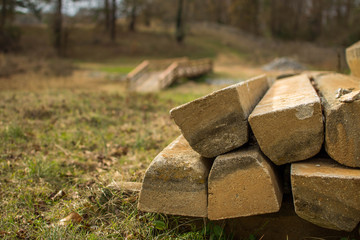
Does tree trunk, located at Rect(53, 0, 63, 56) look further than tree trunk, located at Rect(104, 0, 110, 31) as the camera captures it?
No

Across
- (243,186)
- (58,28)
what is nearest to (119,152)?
(243,186)

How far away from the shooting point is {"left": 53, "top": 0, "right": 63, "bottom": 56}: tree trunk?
843 inches

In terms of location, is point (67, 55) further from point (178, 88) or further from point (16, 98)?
point (16, 98)

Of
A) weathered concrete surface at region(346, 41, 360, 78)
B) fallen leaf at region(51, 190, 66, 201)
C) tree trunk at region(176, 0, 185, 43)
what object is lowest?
fallen leaf at region(51, 190, 66, 201)

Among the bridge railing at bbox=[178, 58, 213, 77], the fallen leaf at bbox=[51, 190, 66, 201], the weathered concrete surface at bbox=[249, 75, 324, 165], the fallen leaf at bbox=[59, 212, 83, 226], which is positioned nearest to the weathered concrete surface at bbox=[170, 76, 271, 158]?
the weathered concrete surface at bbox=[249, 75, 324, 165]

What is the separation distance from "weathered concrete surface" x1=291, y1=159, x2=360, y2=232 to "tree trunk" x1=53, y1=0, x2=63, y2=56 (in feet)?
73.5

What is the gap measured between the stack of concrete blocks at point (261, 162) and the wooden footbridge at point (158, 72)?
8.67 m

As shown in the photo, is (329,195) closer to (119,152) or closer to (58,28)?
(119,152)

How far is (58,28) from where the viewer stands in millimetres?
22609

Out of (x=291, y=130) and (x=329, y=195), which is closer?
(x=329, y=195)

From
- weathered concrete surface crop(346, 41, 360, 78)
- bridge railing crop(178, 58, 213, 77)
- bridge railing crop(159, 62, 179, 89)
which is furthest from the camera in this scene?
bridge railing crop(178, 58, 213, 77)

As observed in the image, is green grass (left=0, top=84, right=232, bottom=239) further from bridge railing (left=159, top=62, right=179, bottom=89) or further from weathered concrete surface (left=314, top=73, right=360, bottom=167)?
bridge railing (left=159, top=62, right=179, bottom=89)

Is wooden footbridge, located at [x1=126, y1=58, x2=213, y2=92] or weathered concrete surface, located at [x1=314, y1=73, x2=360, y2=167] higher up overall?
weathered concrete surface, located at [x1=314, y1=73, x2=360, y2=167]

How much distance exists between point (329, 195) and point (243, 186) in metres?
0.48
